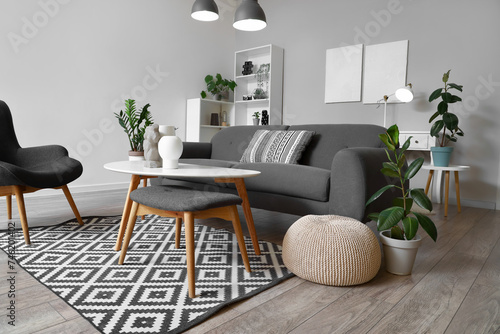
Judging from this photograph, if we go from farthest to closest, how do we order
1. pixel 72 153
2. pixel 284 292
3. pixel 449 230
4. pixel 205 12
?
pixel 72 153, pixel 205 12, pixel 449 230, pixel 284 292

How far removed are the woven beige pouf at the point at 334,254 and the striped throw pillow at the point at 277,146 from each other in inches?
42.0

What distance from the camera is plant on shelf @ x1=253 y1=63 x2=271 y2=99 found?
17.4 feet

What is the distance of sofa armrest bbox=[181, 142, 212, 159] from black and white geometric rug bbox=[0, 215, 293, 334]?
3.21 ft

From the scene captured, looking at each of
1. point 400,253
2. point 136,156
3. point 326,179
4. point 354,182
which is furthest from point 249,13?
point 400,253

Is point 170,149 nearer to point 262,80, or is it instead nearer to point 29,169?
point 29,169

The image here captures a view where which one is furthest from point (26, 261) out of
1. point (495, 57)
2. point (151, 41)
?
point (495, 57)

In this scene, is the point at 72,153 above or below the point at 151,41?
below

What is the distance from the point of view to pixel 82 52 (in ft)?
13.0

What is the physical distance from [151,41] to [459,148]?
393cm

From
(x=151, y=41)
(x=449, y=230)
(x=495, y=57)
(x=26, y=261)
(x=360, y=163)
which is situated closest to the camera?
(x=26, y=261)

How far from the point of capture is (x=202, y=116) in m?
5.20

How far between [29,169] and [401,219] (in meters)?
2.45

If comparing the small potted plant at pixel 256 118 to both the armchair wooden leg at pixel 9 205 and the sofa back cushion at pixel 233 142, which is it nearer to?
the sofa back cushion at pixel 233 142

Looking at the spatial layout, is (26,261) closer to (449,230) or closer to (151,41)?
(449,230)
